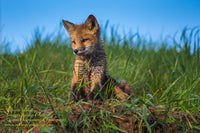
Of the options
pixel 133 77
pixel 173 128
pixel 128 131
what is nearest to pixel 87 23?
pixel 133 77

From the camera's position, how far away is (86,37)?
3.85 meters

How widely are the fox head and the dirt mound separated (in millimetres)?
1057

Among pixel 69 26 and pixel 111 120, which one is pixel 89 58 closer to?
pixel 69 26

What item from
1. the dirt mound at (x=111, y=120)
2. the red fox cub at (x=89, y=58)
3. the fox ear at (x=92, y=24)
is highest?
the fox ear at (x=92, y=24)

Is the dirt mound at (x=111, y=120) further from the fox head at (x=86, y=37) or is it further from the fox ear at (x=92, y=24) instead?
the fox ear at (x=92, y=24)

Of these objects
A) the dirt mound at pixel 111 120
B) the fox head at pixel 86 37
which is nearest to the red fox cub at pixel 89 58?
the fox head at pixel 86 37

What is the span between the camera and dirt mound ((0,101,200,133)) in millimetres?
2924

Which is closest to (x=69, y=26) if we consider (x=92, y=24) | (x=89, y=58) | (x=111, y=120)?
(x=92, y=24)

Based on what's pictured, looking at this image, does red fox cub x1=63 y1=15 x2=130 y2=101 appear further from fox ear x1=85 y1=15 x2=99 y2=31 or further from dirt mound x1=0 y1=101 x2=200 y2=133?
dirt mound x1=0 y1=101 x2=200 y2=133

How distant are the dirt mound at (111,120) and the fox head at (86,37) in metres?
1.06

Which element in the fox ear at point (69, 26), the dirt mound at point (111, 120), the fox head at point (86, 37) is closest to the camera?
the dirt mound at point (111, 120)

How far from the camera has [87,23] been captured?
153 inches

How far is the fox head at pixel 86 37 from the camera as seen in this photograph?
12.4 feet

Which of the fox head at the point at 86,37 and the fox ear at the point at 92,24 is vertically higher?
the fox ear at the point at 92,24
